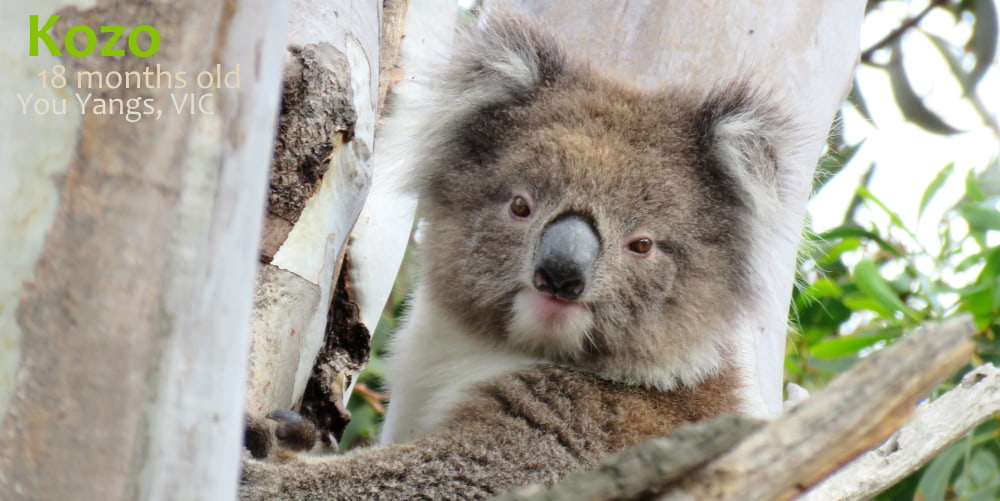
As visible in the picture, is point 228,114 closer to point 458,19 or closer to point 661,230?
point 661,230

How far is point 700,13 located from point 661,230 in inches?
28.7

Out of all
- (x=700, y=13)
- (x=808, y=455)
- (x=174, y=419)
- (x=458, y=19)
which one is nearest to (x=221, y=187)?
(x=174, y=419)

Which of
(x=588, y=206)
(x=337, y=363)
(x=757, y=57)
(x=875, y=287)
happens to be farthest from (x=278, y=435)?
(x=875, y=287)

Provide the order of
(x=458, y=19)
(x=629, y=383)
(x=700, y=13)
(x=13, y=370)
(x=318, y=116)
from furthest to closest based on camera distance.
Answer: (x=458, y=19)
(x=700, y=13)
(x=629, y=383)
(x=318, y=116)
(x=13, y=370)

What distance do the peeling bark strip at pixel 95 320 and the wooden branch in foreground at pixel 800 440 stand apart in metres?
0.42

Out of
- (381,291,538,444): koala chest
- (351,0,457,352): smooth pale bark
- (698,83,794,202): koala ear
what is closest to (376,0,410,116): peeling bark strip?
(351,0,457,352): smooth pale bark

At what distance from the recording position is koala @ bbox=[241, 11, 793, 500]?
2186mm

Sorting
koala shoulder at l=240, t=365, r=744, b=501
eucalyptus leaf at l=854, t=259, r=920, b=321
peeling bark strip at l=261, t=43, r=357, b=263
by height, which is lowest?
koala shoulder at l=240, t=365, r=744, b=501

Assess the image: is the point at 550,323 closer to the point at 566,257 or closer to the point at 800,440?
the point at 566,257

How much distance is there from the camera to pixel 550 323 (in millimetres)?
2318

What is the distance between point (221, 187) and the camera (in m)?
0.93

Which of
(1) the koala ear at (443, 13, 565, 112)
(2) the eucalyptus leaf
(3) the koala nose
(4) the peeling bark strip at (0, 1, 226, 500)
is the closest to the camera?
(4) the peeling bark strip at (0, 1, 226, 500)

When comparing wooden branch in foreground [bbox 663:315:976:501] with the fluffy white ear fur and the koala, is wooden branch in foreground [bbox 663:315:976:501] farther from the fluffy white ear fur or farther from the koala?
the fluffy white ear fur

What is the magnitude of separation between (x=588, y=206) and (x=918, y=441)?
89 centimetres
